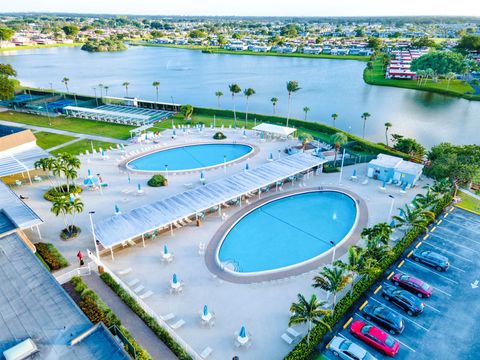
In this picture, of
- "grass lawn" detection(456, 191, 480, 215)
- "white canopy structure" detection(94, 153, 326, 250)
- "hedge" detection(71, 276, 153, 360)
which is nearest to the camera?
"hedge" detection(71, 276, 153, 360)

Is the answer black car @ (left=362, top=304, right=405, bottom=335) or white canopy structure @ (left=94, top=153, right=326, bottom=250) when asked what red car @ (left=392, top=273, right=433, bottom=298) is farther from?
white canopy structure @ (left=94, top=153, right=326, bottom=250)

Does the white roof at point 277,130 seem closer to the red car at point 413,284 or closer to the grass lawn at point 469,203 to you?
the grass lawn at point 469,203

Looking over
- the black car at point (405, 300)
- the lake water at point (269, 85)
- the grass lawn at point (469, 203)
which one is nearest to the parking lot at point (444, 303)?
the black car at point (405, 300)

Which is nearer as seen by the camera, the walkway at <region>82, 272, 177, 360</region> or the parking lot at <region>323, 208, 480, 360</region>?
the walkway at <region>82, 272, 177, 360</region>

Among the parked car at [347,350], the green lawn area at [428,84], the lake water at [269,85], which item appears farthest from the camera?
the green lawn area at [428,84]

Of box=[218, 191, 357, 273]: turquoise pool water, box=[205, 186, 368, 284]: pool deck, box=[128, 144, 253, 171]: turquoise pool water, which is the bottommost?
box=[218, 191, 357, 273]: turquoise pool water

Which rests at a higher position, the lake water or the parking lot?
the lake water

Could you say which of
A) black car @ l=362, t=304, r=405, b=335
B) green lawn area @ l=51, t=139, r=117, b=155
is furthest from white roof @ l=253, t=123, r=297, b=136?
black car @ l=362, t=304, r=405, b=335
